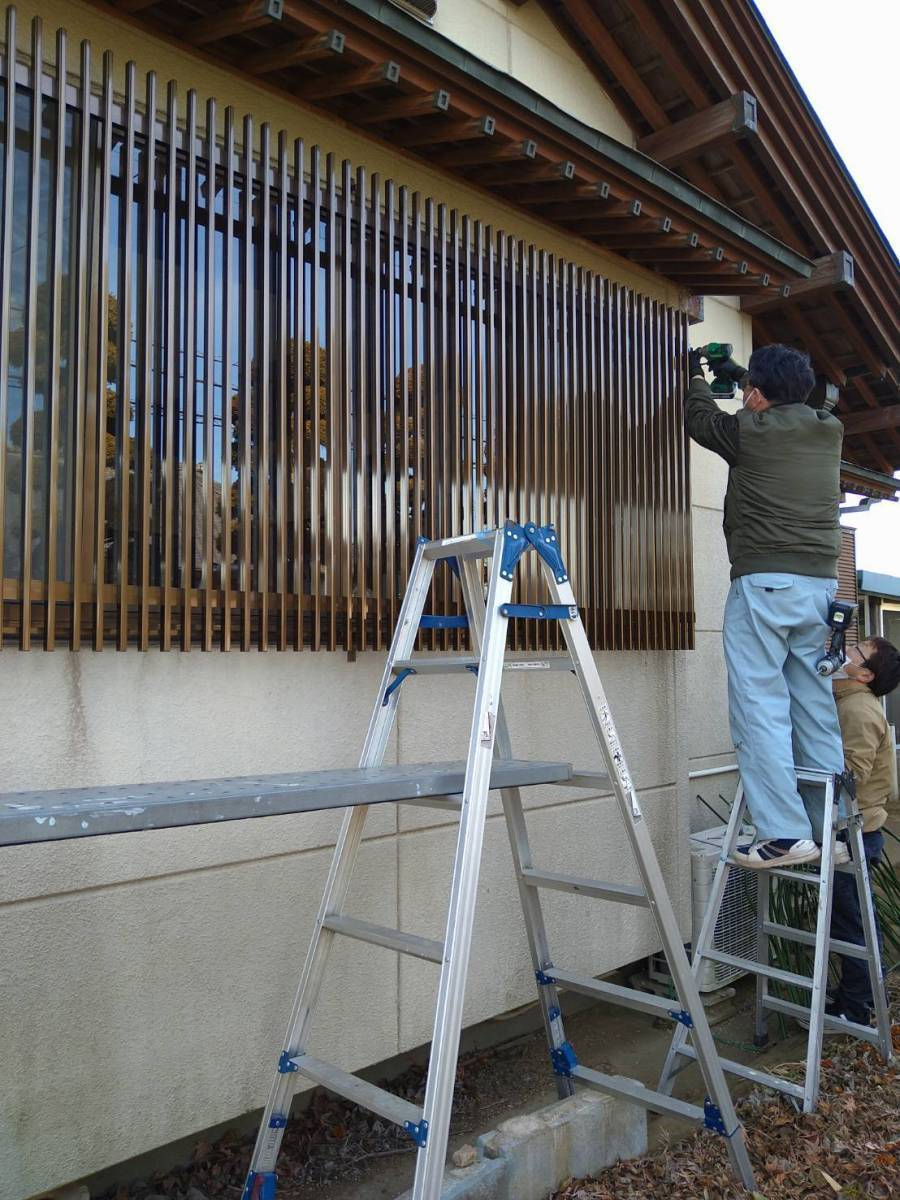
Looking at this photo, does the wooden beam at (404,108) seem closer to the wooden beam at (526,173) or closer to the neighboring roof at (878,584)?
the wooden beam at (526,173)

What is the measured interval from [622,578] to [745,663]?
92 cm

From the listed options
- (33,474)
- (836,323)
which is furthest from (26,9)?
(836,323)

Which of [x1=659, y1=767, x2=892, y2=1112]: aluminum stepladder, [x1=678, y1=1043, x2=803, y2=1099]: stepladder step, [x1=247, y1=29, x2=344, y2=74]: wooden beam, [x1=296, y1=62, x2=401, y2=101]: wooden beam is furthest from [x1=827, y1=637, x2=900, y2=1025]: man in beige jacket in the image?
[x1=247, y1=29, x2=344, y2=74]: wooden beam

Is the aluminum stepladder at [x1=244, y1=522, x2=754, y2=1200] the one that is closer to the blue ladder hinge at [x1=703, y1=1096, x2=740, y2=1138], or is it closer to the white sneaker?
the blue ladder hinge at [x1=703, y1=1096, x2=740, y2=1138]

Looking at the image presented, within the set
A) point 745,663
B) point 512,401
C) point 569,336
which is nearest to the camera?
point 745,663

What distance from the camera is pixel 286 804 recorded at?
195 cm

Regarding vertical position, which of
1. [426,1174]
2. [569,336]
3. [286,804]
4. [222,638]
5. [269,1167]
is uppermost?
[569,336]

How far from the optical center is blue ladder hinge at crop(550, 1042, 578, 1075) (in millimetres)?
3105

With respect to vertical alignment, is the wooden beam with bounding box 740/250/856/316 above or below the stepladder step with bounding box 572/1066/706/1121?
above

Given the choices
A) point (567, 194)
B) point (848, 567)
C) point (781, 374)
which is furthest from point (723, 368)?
point (848, 567)

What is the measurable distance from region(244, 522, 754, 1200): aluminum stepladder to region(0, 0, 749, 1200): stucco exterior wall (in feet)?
1.41

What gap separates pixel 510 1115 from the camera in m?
3.55

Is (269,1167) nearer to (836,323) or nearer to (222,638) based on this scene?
(222,638)

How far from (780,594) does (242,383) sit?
2.09 m
